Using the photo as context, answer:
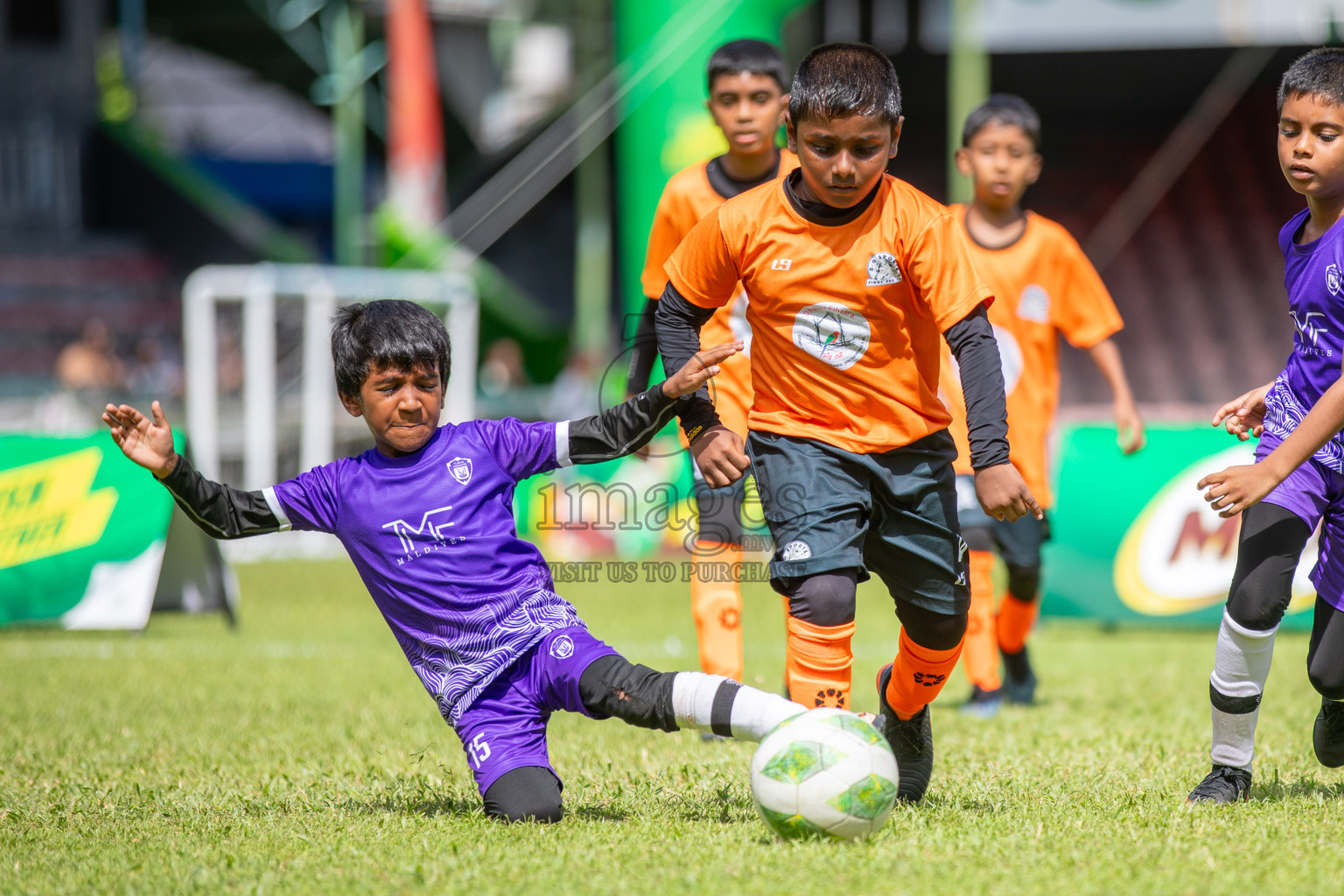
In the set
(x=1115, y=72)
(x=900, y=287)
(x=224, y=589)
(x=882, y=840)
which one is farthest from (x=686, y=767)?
(x=1115, y=72)

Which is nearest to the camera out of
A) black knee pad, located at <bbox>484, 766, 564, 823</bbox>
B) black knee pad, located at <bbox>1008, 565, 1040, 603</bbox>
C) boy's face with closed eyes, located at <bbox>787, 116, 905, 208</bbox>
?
boy's face with closed eyes, located at <bbox>787, 116, 905, 208</bbox>

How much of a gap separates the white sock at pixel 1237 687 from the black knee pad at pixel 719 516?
178cm

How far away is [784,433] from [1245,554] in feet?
4.19

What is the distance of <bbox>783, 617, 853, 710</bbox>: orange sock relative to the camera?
12.0 ft

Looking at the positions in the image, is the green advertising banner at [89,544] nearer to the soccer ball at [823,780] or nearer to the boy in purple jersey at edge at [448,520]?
the boy in purple jersey at edge at [448,520]

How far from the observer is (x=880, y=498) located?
3775mm

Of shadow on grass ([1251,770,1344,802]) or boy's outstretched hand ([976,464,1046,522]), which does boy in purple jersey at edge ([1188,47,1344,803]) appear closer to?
shadow on grass ([1251,770,1344,802])

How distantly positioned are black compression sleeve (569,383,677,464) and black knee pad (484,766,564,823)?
0.86 metres

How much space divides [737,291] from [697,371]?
1.39 meters

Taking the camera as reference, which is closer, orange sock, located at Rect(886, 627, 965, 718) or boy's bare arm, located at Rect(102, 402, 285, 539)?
boy's bare arm, located at Rect(102, 402, 285, 539)

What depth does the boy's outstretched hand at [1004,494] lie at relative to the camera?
132 inches

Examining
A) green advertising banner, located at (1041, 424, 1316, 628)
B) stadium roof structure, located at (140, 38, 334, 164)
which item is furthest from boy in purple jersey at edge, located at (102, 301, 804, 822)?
stadium roof structure, located at (140, 38, 334, 164)

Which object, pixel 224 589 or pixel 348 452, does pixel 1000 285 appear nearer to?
pixel 224 589

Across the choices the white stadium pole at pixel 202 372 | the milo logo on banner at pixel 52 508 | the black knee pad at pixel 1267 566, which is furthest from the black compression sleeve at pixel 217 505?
the white stadium pole at pixel 202 372
